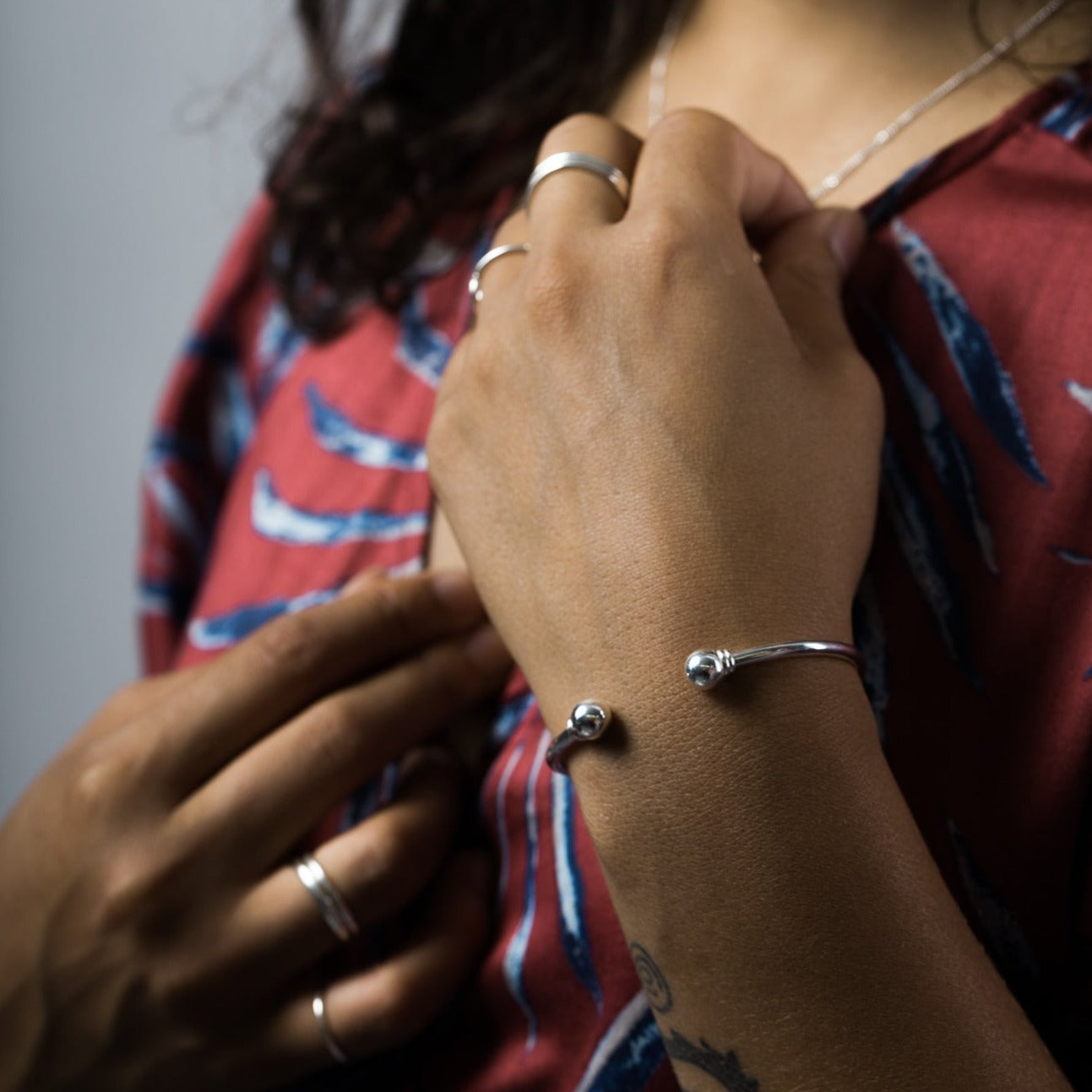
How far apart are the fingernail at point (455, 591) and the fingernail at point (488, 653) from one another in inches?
0.8

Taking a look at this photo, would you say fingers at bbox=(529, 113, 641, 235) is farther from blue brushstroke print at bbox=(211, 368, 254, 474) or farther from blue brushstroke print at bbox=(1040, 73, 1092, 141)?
blue brushstroke print at bbox=(211, 368, 254, 474)

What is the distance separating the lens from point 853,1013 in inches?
18.6

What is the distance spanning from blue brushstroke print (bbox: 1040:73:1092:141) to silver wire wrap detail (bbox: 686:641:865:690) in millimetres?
375

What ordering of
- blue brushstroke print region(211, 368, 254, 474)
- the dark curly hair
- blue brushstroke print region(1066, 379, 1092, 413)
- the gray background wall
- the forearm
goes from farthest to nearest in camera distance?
the gray background wall
blue brushstroke print region(211, 368, 254, 474)
the dark curly hair
blue brushstroke print region(1066, 379, 1092, 413)
the forearm

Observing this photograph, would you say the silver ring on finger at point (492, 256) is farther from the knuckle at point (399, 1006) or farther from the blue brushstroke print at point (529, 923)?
the knuckle at point (399, 1006)

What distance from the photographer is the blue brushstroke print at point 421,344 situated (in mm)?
846

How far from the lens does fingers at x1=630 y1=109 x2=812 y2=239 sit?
0.58 meters

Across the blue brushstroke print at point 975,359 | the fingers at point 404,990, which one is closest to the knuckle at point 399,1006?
the fingers at point 404,990

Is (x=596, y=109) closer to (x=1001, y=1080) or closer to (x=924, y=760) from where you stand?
Result: (x=924, y=760)

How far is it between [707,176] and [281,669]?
356 millimetres

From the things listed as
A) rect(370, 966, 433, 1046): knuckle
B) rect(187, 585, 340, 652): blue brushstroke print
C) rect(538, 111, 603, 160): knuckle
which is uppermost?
rect(538, 111, 603, 160): knuckle

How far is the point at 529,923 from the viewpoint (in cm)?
64

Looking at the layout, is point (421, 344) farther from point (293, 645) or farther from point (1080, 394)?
point (1080, 394)

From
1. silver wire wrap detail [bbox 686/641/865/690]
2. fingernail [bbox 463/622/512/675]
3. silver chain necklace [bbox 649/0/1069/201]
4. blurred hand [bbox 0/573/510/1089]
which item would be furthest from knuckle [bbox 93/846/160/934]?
silver chain necklace [bbox 649/0/1069/201]
